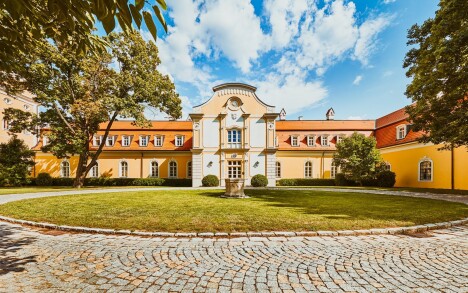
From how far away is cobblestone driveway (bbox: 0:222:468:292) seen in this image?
10.8ft

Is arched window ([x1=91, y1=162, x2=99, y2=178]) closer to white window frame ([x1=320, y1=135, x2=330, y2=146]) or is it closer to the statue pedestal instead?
the statue pedestal

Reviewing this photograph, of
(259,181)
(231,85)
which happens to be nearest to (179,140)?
(231,85)

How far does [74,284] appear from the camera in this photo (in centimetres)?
330

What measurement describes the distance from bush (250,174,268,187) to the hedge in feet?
24.6

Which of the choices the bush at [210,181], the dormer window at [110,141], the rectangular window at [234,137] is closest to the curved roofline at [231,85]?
the rectangular window at [234,137]

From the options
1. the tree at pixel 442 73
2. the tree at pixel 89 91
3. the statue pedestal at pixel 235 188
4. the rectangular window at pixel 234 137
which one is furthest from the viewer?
the rectangular window at pixel 234 137

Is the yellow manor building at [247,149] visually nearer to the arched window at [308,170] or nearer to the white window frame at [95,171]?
the arched window at [308,170]

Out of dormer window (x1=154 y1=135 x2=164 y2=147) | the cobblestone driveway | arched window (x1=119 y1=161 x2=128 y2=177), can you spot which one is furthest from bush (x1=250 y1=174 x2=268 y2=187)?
the cobblestone driveway

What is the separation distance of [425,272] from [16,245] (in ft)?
26.1

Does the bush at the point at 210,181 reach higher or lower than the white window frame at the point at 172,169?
lower

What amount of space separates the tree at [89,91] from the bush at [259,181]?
1207cm

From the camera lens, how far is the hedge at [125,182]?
26688 millimetres

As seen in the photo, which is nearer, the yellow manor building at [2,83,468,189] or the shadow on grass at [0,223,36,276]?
the shadow on grass at [0,223,36,276]

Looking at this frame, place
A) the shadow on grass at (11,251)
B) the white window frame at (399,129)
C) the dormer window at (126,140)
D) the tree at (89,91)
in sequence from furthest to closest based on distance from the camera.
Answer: the dormer window at (126,140)
the white window frame at (399,129)
the tree at (89,91)
the shadow on grass at (11,251)
